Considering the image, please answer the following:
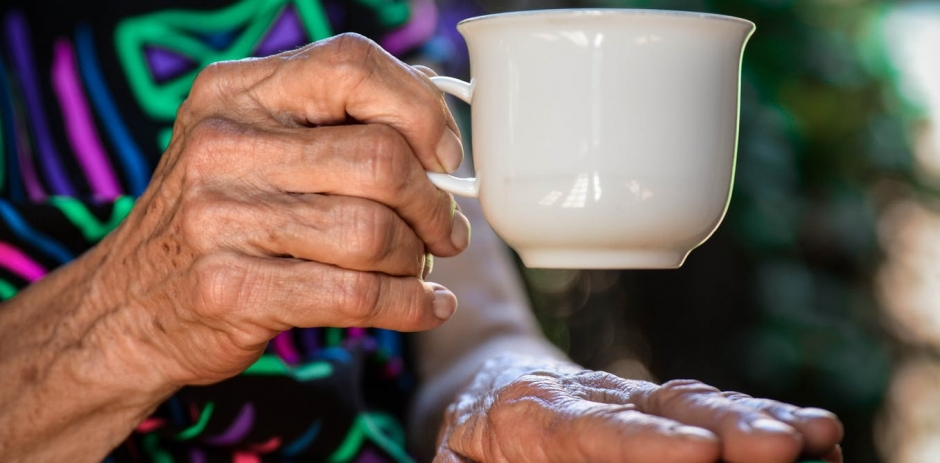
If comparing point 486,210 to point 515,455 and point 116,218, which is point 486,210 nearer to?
point 515,455

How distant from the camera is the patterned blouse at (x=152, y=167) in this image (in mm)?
980

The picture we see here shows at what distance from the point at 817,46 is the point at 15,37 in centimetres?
159

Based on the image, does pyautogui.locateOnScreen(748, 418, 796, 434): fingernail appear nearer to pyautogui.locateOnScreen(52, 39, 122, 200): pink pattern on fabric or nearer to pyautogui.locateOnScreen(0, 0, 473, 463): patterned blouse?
pyautogui.locateOnScreen(0, 0, 473, 463): patterned blouse

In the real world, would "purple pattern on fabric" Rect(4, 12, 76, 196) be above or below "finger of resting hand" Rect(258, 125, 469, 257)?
below

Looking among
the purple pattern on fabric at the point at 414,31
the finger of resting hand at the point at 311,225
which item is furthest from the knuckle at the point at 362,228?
the purple pattern on fabric at the point at 414,31

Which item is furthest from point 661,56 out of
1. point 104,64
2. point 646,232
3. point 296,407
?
point 104,64

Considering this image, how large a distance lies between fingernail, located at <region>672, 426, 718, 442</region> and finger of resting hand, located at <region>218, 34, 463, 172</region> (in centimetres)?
29

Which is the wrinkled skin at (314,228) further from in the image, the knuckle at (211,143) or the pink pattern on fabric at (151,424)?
the pink pattern on fabric at (151,424)

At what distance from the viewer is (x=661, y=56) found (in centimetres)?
63

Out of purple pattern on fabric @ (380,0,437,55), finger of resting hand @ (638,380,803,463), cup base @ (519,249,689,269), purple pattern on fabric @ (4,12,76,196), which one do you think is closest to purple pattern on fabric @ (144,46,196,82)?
purple pattern on fabric @ (4,12,76,196)

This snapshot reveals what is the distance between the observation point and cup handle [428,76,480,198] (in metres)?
0.72

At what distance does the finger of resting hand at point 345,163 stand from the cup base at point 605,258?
12 centimetres

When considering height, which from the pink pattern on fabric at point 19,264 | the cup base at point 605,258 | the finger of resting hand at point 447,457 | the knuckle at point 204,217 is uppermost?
the knuckle at point 204,217

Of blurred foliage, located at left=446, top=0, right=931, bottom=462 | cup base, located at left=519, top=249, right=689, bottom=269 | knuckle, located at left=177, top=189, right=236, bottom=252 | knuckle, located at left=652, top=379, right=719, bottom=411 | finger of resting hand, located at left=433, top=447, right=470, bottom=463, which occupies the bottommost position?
blurred foliage, located at left=446, top=0, right=931, bottom=462
